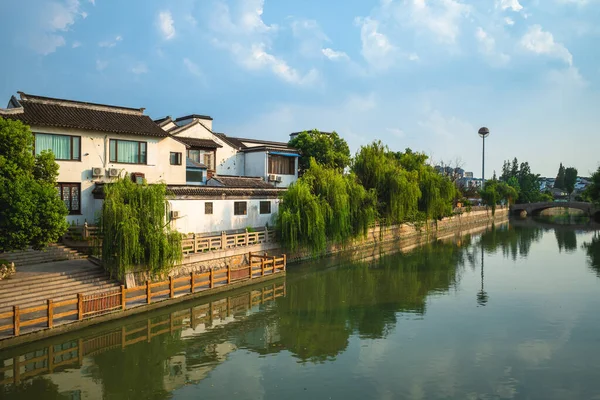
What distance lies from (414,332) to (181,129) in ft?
81.6

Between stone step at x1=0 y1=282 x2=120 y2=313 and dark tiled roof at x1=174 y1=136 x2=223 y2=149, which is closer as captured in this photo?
stone step at x1=0 y1=282 x2=120 y2=313

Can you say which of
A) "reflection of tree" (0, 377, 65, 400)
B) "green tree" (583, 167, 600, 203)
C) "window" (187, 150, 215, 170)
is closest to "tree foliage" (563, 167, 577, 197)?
"green tree" (583, 167, 600, 203)

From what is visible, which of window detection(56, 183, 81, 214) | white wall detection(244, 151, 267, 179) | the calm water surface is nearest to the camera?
the calm water surface

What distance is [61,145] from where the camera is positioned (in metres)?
22.3

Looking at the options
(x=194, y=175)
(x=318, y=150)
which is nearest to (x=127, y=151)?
(x=194, y=175)

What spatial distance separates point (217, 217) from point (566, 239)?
3613 centimetres

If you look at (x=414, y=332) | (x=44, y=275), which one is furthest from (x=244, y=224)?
(x=414, y=332)

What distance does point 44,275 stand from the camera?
16.2 metres

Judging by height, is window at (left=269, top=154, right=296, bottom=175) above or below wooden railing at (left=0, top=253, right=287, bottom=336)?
above

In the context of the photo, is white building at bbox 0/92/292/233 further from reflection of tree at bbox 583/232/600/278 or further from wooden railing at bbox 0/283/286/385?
reflection of tree at bbox 583/232/600/278

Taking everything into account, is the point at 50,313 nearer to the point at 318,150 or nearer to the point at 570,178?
the point at 318,150

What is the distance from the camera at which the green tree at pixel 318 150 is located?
3915 centimetres

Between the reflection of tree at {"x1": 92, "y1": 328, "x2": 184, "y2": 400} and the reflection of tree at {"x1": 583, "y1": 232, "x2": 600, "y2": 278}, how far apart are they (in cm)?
2470

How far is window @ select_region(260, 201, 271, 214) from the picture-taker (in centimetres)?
2878
